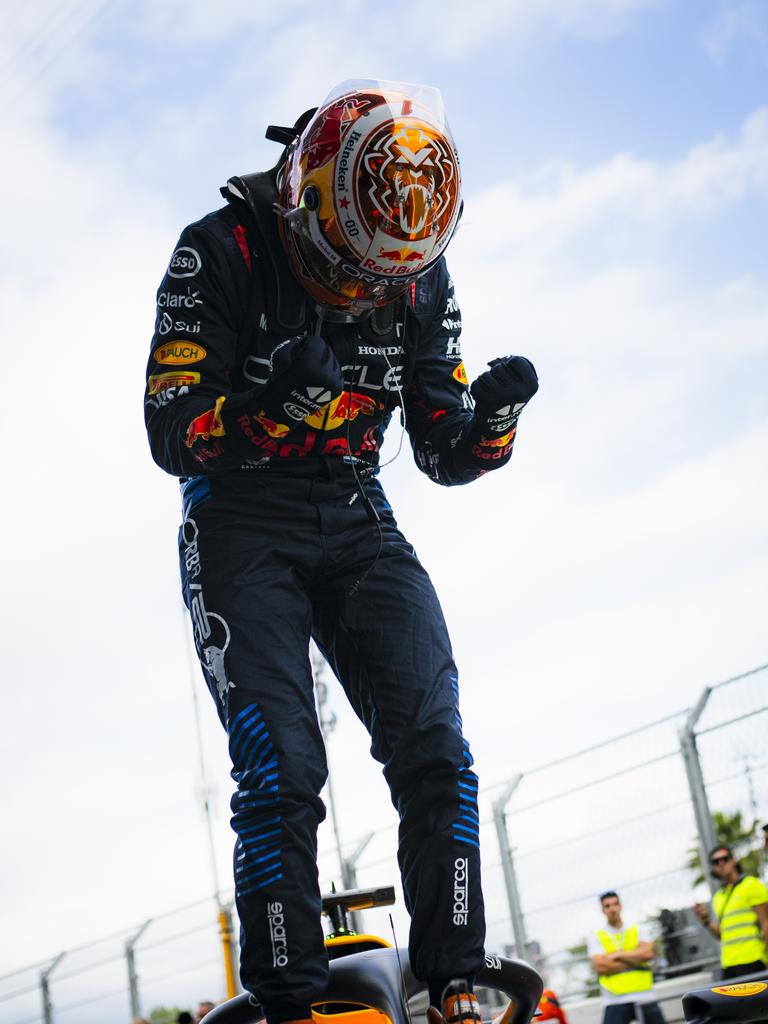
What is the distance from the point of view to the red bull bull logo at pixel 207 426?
9.08ft

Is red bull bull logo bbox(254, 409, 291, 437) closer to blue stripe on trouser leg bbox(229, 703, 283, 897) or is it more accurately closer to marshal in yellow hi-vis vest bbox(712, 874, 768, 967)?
blue stripe on trouser leg bbox(229, 703, 283, 897)

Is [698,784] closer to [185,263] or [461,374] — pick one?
[461,374]

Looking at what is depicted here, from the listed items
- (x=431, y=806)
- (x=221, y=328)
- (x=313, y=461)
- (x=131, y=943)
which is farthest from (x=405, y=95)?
(x=131, y=943)

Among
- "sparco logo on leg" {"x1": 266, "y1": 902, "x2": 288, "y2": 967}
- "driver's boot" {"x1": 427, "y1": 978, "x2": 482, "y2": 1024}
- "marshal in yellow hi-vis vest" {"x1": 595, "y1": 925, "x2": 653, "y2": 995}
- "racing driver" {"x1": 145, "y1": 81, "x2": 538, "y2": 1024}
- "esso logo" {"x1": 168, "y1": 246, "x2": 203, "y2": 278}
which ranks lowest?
"marshal in yellow hi-vis vest" {"x1": 595, "y1": 925, "x2": 653, "y2": 995}

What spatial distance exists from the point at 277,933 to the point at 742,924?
5.45m

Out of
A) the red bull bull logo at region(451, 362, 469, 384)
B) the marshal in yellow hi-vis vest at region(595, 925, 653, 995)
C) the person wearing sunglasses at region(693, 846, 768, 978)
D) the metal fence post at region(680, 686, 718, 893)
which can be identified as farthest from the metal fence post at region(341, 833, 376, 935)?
the red bull bull logo at region(451, 362, 469, 384)

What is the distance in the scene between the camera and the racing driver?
103 inches

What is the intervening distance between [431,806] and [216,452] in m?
0.96

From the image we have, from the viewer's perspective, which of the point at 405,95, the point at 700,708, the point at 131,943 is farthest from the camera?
the point at 131,943

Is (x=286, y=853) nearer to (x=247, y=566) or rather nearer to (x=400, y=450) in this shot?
(x=247, y=566)

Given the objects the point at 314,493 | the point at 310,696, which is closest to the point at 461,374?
the point at 314,493

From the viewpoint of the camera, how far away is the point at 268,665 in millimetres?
2791

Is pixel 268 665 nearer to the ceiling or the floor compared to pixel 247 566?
nearer to the floor

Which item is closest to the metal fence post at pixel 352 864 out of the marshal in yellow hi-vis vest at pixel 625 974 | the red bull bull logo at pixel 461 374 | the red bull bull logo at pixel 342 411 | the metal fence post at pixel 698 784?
the marshal in yellow hi-vis vest at pixel 625 974
